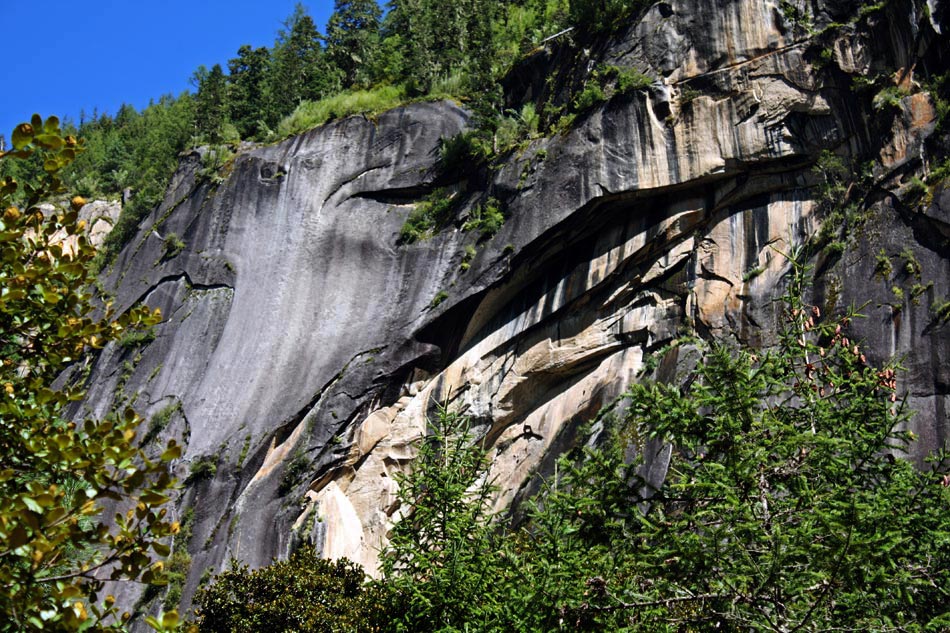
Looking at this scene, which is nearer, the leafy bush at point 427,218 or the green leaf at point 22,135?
the green leaf at point 22,135

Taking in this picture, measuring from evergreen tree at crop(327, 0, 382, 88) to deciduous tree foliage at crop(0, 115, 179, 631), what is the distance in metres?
29.6

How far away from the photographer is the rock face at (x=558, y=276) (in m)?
20.3

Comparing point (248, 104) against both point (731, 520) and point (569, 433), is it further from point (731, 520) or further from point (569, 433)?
point (731, 520)

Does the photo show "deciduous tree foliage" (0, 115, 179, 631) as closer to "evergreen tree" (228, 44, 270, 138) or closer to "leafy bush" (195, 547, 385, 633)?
"leafy bush" (195, 547, 385, 633)

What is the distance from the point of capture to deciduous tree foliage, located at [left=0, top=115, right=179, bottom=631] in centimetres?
434

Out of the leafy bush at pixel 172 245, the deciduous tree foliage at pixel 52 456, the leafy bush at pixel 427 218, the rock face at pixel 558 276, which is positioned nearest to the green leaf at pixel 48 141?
the deciduous tree foliage at pixel 52 456

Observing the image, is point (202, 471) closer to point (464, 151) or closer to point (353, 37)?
point (464, 151)

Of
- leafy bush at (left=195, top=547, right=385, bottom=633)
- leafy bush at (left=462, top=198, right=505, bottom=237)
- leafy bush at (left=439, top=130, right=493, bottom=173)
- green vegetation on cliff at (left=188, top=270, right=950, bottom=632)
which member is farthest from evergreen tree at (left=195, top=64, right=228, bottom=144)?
green vegetation on cliff at (left=188, top=270, right=950, bottom=632)

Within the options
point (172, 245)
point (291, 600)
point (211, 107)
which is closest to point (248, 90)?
point (211, 107)

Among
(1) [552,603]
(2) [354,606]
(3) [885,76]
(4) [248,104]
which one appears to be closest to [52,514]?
(1) [552,603]

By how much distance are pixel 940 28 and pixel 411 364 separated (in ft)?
48.1

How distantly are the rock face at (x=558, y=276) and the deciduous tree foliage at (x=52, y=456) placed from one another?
14196mm

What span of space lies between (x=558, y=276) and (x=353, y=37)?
683 inches

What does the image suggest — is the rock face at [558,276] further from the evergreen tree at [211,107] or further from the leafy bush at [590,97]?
the evergreen tree at [211,107]
